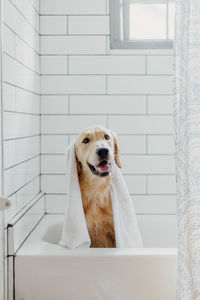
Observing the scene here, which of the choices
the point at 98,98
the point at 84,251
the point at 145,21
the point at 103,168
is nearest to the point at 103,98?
the point at 98,98

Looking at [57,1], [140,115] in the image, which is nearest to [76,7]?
[57,1]

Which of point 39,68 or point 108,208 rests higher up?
point 39,68

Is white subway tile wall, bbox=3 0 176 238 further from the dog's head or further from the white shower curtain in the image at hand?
the white shower curtain

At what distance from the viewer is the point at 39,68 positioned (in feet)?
6.91

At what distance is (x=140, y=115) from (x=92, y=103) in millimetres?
281

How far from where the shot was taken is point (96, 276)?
1.44 metres

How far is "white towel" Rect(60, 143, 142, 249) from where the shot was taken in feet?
5.14

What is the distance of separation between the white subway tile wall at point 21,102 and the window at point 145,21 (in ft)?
1.62

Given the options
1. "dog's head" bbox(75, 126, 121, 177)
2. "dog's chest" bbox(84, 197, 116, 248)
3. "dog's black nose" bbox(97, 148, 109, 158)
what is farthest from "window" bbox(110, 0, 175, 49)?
"dog's chest" bbox(84, 197, 116, 248)

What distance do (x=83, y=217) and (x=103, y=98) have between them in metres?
0.78

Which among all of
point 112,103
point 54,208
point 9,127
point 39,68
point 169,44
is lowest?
point 54,208

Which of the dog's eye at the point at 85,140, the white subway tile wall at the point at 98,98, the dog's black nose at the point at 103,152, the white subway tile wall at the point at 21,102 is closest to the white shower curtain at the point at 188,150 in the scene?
the dog's black nose at the point at 103,152

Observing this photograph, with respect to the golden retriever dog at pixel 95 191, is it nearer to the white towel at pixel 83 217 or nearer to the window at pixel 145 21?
the white towel at pixel 83 217

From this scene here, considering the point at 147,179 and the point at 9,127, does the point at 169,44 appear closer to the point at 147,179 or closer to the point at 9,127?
the point at 147,179
